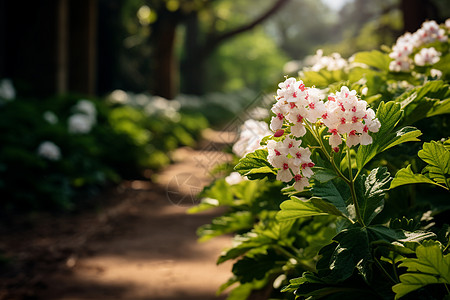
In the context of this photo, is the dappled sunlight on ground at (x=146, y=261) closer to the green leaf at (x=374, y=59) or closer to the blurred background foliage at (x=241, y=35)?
the green leaf at (x=374, y=59)

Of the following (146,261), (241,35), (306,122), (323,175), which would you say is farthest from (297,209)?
(241,35)

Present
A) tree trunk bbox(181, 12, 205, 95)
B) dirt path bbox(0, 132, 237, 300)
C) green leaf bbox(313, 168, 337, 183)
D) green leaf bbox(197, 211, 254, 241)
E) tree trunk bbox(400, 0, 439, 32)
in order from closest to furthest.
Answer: green leaf bbox(313, 168, 337, 183) < green leaf bbox(197, 211, 254, 241) < dirt path bbox(0, 132, 237, 300) < tree trunk bbox(400, 0, 439, 32) < tree trunk bbox(181, 12, 205, 95)

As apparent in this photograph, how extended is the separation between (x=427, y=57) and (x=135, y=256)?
10.0ft

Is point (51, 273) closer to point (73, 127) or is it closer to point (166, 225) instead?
point (166, 225)

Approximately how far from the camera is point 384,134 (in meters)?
1.28

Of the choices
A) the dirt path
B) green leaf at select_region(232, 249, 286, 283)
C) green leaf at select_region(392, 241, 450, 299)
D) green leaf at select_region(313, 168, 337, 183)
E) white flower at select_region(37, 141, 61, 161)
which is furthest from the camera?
white flower at select_region(37, 141, 61, 161)

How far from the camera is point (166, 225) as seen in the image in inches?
213

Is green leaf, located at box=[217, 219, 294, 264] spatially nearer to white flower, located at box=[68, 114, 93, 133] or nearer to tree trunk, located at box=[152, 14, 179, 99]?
white flower, located at box=[68, 114, 93, 133]

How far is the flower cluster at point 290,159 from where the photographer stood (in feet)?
4.06

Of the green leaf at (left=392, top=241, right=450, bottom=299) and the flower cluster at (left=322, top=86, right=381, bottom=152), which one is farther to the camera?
the flower cluster at (left=322, top=86, right=381, bottom=152)

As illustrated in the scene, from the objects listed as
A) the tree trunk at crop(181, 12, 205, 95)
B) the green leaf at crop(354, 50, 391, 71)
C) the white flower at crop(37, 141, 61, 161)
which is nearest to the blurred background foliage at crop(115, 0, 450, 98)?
the tree trunk at crop(181, 12, 205, 95)

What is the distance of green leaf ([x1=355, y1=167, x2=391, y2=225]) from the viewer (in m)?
1.22

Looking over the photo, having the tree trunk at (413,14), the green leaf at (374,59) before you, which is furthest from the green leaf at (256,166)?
the tree trunk at (413,14)

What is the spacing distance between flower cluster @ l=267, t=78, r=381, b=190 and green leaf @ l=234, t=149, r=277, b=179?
0.06 meters
